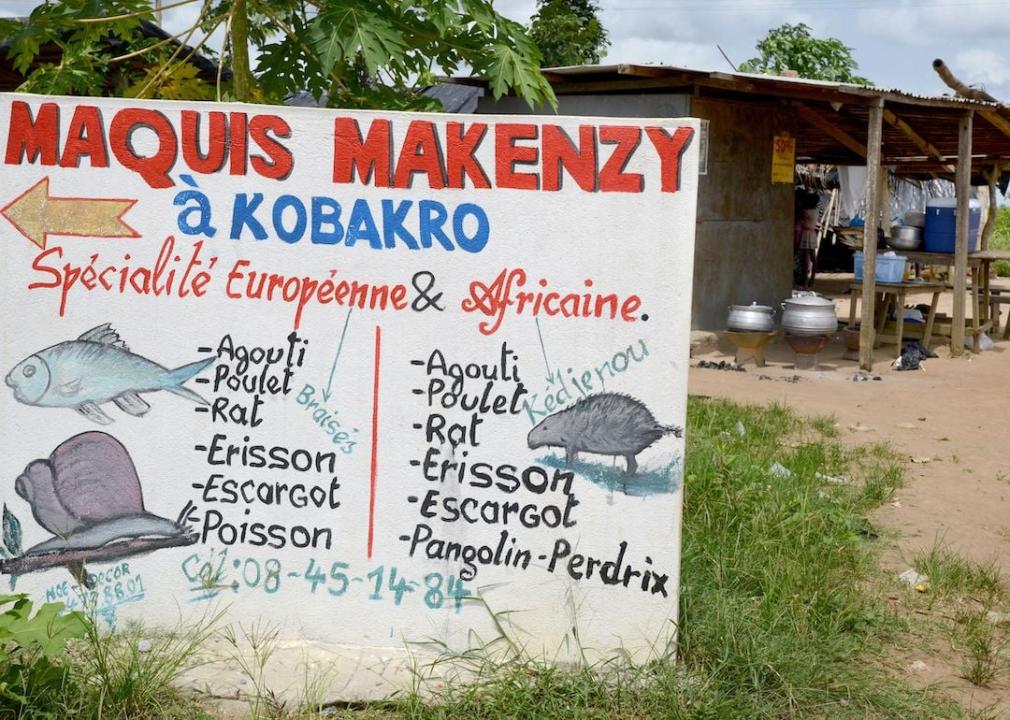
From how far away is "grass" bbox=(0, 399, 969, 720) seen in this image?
3039 millimetres

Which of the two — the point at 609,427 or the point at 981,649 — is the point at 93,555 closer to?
the point at 609,427

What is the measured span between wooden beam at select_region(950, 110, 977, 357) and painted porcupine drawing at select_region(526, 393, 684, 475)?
8.73 metres

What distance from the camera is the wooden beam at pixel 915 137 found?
10.9 m

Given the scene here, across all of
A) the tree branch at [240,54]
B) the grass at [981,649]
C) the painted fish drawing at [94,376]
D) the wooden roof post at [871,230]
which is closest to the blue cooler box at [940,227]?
the wooden roof post at [871,230]

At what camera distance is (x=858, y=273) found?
11.4m

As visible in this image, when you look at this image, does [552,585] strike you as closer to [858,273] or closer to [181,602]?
[181,602]

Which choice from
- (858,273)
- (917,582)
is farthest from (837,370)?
(917,582)

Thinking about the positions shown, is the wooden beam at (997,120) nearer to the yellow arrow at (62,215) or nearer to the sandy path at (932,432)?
the sandy path at (932,432)

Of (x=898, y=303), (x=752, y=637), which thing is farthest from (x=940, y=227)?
(x=752, y=637)

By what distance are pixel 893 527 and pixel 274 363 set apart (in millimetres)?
3190

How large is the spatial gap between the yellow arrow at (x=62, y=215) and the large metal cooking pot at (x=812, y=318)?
7920 mm

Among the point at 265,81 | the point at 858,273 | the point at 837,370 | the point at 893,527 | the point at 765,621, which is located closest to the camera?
the point at 765,621

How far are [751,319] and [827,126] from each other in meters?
2.48

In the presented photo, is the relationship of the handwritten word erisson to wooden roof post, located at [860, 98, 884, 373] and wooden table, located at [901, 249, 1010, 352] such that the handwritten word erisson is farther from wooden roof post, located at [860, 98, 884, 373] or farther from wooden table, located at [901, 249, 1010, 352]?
wooden table, located at [901, 249, 1010, 352]
